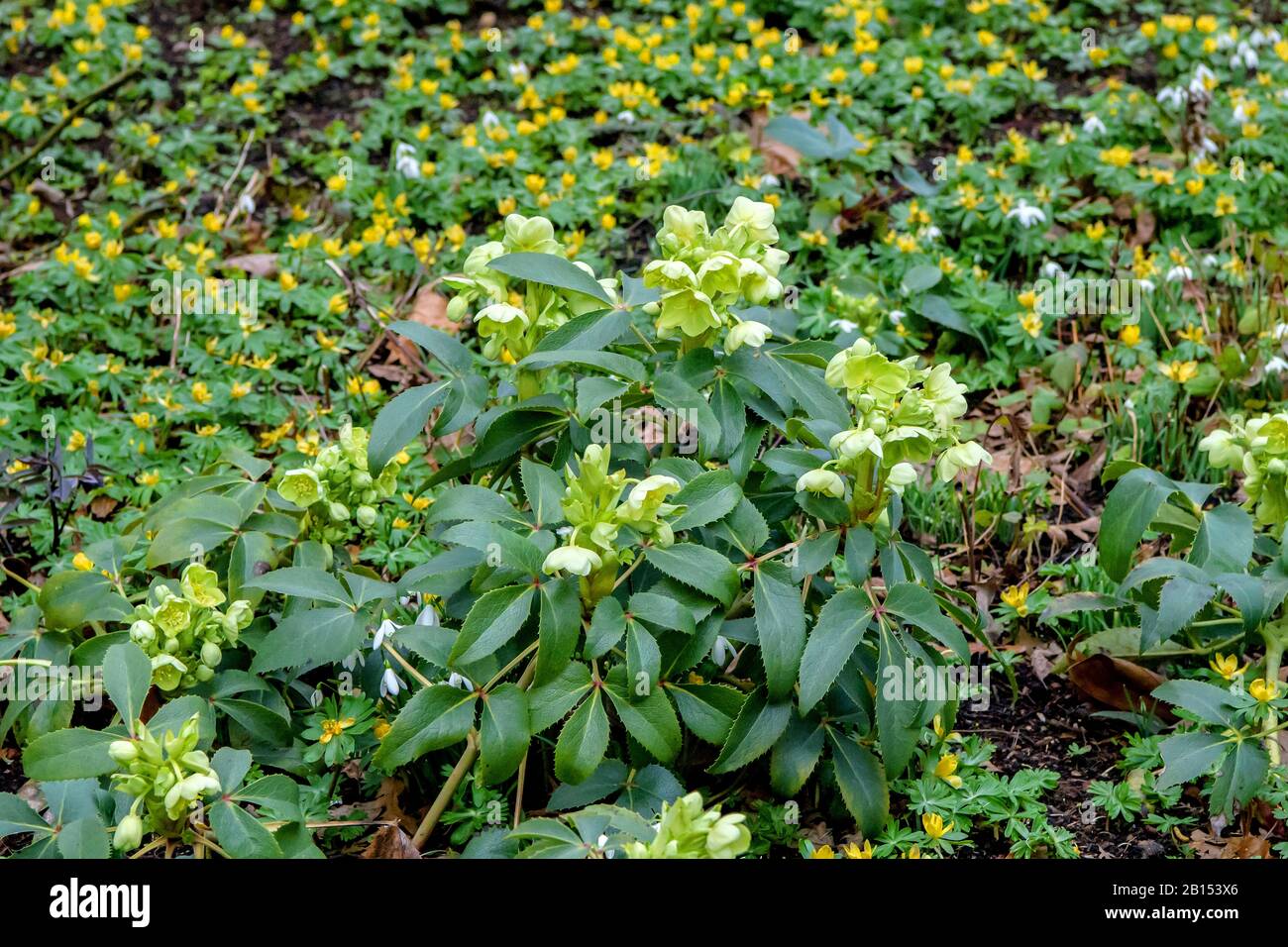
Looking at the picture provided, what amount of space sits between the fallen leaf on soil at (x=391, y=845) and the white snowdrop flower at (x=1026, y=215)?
2.96 metres

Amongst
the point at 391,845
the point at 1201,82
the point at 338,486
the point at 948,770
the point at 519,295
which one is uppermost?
the point at 1201,82

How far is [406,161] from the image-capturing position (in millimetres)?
4875

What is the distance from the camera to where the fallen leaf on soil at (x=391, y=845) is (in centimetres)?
249

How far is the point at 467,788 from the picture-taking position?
272 centimetres

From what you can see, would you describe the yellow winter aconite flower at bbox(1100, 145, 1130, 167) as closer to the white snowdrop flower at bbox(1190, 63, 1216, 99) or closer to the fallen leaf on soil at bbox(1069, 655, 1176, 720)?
the white snowdrop flower at bbox(1190, 63, 1216, 99)

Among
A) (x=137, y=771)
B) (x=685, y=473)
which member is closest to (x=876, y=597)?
(x=685, y=473)

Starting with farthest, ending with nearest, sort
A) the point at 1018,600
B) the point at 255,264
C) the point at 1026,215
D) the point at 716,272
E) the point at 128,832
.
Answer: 1. the point at 255,264
2. the point at 1026,215
3. the point at 1018,600
4. the point at 716,272
5. the point at 128,832

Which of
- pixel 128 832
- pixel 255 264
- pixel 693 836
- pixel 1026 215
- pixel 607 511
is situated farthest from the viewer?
pixel 255 264

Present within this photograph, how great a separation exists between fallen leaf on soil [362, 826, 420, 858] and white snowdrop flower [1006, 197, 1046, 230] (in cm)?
296

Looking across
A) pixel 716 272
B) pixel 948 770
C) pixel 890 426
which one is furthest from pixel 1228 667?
pixel 716 272

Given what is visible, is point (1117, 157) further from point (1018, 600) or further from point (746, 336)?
point (746, 336)

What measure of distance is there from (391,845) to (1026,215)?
9.85 ft

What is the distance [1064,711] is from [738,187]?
7.60ft

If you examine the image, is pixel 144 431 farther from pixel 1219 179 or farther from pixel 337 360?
pixel 1219 179
